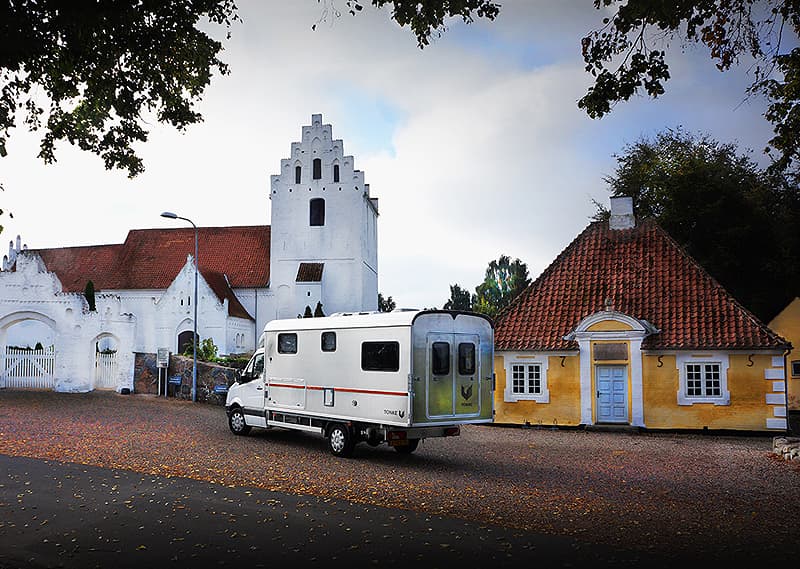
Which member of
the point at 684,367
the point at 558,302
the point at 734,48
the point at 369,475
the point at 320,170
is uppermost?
the point at 320,170

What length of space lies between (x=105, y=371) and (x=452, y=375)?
2128 cm

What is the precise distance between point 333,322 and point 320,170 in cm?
3475

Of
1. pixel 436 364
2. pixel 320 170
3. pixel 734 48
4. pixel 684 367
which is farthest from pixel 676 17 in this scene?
pixel 320 170

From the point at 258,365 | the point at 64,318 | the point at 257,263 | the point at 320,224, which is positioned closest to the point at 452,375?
the point at 258,365

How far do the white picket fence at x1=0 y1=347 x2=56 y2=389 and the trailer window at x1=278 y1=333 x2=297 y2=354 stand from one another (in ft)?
59.3

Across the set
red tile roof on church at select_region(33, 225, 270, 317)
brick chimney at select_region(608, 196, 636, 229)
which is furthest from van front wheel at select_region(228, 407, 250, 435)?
red tile roof on church at select_region(33, 225, 270, 317)

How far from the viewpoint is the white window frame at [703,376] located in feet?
66.8

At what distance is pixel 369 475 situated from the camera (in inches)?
498

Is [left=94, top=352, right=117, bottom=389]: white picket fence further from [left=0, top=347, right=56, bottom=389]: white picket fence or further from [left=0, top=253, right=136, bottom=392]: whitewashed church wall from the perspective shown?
[left=0, top=347, right=56, bottom=389]: white picket fence

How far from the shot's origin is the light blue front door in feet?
70.1

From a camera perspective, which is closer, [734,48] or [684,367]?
[734,48]

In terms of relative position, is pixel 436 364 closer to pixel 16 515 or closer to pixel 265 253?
pixel 16 515

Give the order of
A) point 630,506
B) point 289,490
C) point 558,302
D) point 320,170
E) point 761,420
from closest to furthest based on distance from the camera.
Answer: point 630,506 < point 289,490 < point 761,420 < point 558,302 < point 320,170

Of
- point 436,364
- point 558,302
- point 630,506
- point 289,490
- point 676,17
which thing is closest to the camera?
point 676,17
